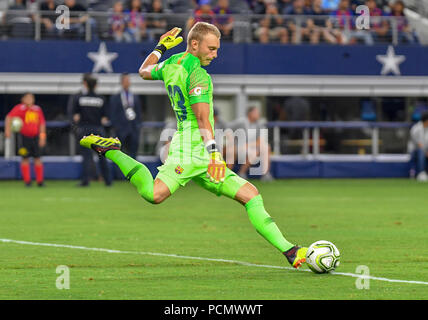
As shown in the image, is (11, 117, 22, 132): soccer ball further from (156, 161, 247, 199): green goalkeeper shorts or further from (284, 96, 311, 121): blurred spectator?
(156, 161, 247, 199): green goalkeeper shorts

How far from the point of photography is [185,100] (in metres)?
9.20

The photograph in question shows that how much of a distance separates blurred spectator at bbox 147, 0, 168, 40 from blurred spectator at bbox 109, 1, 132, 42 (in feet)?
2.09

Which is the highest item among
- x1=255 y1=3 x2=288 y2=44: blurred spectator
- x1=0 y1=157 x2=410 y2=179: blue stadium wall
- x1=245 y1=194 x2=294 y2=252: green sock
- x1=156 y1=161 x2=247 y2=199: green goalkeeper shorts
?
x1=255 y1=3 x2=288 y2=44: blurred spectator

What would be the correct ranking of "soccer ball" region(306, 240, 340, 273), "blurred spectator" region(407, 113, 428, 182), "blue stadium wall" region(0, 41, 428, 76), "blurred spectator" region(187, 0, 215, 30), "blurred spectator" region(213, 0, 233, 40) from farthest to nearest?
1. "blurred spectator" region(213, 0, 233, 40)
2. "blurred spectator" region(187, 0, 215, 30)
3. "blue stadium wall" region(0, 41, 428, 76)
4. "blurred spectator" region(407, 113, 428, 182)
5. "soccer ball" region(306, 240, 340, 273)

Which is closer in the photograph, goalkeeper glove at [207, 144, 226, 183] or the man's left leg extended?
goalkeeper glove at [207, 144, 226, 183]

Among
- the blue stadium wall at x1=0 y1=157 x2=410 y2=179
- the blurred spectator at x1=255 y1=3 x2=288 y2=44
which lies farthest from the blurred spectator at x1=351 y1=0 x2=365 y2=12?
the blue stadium wall at x1=0 y1=157 x2=410 y2=179

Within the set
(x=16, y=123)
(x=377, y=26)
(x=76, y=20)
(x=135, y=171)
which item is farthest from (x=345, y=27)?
(x=135, y=171)

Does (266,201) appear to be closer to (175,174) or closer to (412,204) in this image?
(412,204)

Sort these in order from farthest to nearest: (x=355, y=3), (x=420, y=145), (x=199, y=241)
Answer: (x=355, y=3)
(x=420, y=145)
(x=199, y=241)

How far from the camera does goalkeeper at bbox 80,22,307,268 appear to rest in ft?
29.6

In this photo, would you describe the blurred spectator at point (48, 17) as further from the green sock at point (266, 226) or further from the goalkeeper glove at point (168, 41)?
the green sock at point (266, 226)

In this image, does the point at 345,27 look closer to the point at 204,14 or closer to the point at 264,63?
the point at 264,63

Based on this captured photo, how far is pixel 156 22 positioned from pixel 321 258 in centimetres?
2096

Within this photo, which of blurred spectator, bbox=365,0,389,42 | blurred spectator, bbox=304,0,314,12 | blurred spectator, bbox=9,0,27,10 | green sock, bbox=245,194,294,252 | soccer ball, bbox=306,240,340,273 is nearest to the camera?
soccer ball, bbox=306,240,340,273
